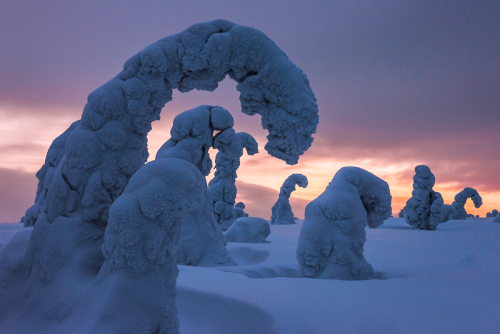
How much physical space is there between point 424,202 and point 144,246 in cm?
1155

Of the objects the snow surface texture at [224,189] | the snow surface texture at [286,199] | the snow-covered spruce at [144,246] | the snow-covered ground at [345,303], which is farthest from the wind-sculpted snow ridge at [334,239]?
the snow surface texture at [286,199]

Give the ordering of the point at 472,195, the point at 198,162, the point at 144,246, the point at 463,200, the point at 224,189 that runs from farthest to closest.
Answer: the point at 463,200 < the point at 472,195 < the point at 224,189 < the point at 198,162 < the point at 144,246

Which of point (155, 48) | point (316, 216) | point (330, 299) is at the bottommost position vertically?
point (330, 299)

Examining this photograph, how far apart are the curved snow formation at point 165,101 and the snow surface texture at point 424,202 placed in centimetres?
1052

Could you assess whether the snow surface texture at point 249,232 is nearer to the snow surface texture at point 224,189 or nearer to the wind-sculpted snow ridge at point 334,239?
the snow surface texture at point 224,189

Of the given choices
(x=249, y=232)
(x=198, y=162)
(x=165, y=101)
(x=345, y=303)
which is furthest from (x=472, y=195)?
(x=165, y=101)

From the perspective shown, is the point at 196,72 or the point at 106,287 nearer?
the point at 106,287

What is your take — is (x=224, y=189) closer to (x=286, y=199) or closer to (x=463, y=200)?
(x=286, y=199)

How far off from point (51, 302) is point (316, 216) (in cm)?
264

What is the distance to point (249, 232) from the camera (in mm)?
8039

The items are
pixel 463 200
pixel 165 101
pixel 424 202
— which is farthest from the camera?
pixel 463 200

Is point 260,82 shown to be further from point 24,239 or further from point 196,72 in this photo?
point 24,239

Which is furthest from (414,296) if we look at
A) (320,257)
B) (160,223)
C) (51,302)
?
(51,302)

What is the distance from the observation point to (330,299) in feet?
8.87
